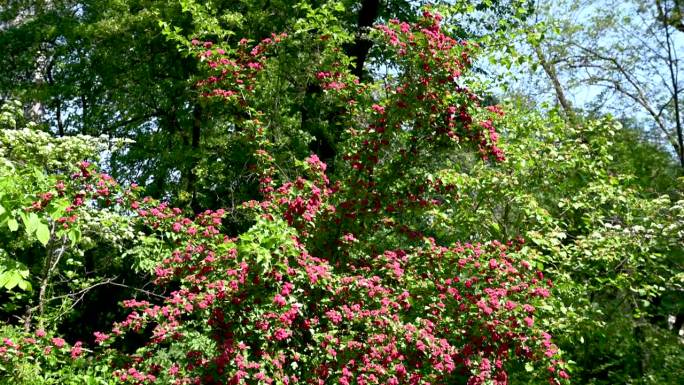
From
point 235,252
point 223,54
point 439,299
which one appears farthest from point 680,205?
point 223,54

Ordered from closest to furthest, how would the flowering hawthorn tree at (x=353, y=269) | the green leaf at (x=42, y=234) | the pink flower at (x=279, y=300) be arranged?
the green leaf at (x=42, y=234) < the pink flower at (x=279, y=300) < the flowering hawthorn tree at (x=353, y=269)

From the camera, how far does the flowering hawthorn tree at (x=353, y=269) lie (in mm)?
4074

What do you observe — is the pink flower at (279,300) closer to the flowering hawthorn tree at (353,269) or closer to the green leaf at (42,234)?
the flowering hawthorn tree at (353,269)

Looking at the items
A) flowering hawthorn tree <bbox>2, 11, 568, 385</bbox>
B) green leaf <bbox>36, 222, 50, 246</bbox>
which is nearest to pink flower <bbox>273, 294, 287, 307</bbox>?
flowering hawthorn tree <bbox>2, 11, 568, 385</bbox>

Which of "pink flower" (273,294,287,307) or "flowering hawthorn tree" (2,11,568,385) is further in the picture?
"flowering hawthorn tree" (2,11,568,385)

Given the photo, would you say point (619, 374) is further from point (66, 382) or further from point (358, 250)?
point (66, 382)

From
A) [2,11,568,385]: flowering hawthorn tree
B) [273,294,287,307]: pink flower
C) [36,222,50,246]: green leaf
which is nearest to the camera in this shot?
[36,222,50,246]: green leaf

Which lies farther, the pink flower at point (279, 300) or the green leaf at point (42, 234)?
the pink flower at point (279, 300)

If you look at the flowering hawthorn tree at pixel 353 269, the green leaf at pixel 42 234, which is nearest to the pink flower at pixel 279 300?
the flowering hawthorn tree at pixel 353 269

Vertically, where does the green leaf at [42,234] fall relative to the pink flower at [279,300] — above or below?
below

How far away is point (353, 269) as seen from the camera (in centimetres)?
519

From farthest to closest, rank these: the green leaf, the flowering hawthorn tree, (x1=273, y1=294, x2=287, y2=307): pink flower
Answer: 1. the flowering hawthorn tree
2. (x1=273, y1=294, x2=287, y2=307): pink flower
3. the green leaf

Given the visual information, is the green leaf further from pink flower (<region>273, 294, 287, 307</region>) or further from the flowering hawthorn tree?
pink flower (<region>273, 294, 287, 307</region>)

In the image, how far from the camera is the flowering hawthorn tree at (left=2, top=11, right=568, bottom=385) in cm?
407
